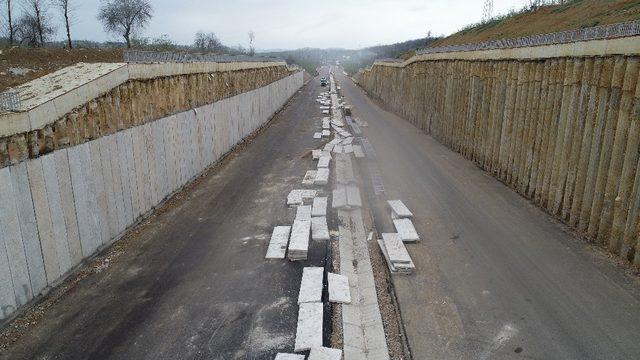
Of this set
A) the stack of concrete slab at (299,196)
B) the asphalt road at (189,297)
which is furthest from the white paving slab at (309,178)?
the asphalt road at (189,297)

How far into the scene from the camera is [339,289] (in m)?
9.23

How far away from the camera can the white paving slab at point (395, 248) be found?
1019cm

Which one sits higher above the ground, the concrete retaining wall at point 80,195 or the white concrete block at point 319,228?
the concrete retaining wall at point 80,195

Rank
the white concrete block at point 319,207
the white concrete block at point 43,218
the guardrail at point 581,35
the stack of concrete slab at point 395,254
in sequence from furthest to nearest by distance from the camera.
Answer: the white concrete block at point 319,207
the guardrail at point 581,35
the stack of concrete slab at point 395,254
the white concrete block at point 43,218

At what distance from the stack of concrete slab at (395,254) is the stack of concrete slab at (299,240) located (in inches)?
77.8

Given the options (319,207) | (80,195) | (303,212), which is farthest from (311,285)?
(80,195)

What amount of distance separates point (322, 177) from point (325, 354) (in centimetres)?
1064

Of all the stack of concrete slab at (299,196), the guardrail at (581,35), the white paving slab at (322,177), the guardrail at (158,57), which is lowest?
the stack of concrete slab at (299,196)

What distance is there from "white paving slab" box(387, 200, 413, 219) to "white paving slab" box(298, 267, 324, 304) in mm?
4232

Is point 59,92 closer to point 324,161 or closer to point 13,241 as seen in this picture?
point 13,241

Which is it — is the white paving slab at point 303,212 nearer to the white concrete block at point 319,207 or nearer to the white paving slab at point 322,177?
the white concrete block at point 319,207

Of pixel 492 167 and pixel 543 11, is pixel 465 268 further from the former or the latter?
pixel 543 11

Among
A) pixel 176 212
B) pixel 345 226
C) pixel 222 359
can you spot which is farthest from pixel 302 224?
pixel 222 359

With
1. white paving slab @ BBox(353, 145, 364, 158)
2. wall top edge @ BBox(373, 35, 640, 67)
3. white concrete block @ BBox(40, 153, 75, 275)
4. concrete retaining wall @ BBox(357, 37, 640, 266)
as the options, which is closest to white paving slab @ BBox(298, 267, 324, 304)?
white concrete block @ BBox(40, 153, 75, 275)
